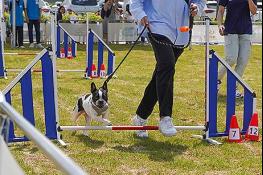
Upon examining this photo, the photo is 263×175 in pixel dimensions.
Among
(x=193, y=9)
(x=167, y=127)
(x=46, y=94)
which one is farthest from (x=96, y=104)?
(x=193, y=9)

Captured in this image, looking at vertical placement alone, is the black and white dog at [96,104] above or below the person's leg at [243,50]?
below

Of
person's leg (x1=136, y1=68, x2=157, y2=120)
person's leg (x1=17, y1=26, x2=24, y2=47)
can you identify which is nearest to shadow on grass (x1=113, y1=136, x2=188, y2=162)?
person's leg (x1=136, y1=68, x2=157, y2=120)

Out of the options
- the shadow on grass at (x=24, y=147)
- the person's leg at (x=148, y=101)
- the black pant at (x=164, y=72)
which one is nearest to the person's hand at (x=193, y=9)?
the black pant at (x=164, y=72)

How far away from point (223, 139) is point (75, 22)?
14585mm

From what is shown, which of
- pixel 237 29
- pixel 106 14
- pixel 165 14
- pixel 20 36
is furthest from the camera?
pixel 106 14

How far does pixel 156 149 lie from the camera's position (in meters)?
5.30

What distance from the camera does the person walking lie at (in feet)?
17.1

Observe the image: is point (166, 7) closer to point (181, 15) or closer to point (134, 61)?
point (181, 15)

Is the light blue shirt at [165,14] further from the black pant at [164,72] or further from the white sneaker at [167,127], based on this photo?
the white sneaker at [167,127]

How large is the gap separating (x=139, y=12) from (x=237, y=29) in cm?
284

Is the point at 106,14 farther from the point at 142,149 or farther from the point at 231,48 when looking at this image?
the point at 142,149

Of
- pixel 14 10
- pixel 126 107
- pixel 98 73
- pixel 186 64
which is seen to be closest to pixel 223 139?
pixel 126 107

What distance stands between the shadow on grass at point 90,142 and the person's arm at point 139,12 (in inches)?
49.8

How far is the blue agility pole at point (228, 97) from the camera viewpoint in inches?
226
